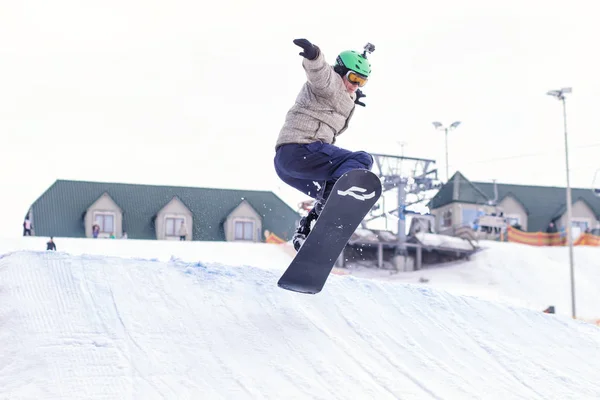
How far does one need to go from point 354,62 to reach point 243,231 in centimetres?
2918

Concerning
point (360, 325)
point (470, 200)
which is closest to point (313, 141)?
point (360, 325)

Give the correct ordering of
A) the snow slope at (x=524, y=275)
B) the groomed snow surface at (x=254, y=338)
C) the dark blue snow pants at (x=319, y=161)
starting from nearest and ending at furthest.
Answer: the groomed snow surface at (x=254, y=338) → the dark blue snow pants at (x=319, y=161) → the snow slope at (x=524, y=275)

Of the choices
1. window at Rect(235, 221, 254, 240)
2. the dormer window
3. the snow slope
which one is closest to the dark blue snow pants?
the snow slope

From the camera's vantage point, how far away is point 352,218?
5023 mm

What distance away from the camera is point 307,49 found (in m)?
4.77

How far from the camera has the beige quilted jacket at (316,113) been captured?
17.3 ft

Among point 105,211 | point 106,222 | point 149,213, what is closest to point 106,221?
point 106,222

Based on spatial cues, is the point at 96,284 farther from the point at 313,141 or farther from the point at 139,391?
the point at 313,141

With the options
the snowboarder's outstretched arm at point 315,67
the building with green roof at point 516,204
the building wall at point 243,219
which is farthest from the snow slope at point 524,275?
the snowboarder's outstretched arm at point 315,67

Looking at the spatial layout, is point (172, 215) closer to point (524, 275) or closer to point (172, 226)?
point (172, 226)

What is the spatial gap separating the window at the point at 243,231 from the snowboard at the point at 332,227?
95.9 feet

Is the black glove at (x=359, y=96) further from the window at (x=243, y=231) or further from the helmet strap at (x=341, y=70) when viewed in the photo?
the window at (x=243, y=231)

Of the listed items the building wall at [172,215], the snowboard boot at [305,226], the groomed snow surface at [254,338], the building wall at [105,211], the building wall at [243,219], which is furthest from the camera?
the building wall at [243,219]

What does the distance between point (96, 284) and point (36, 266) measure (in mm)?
494
